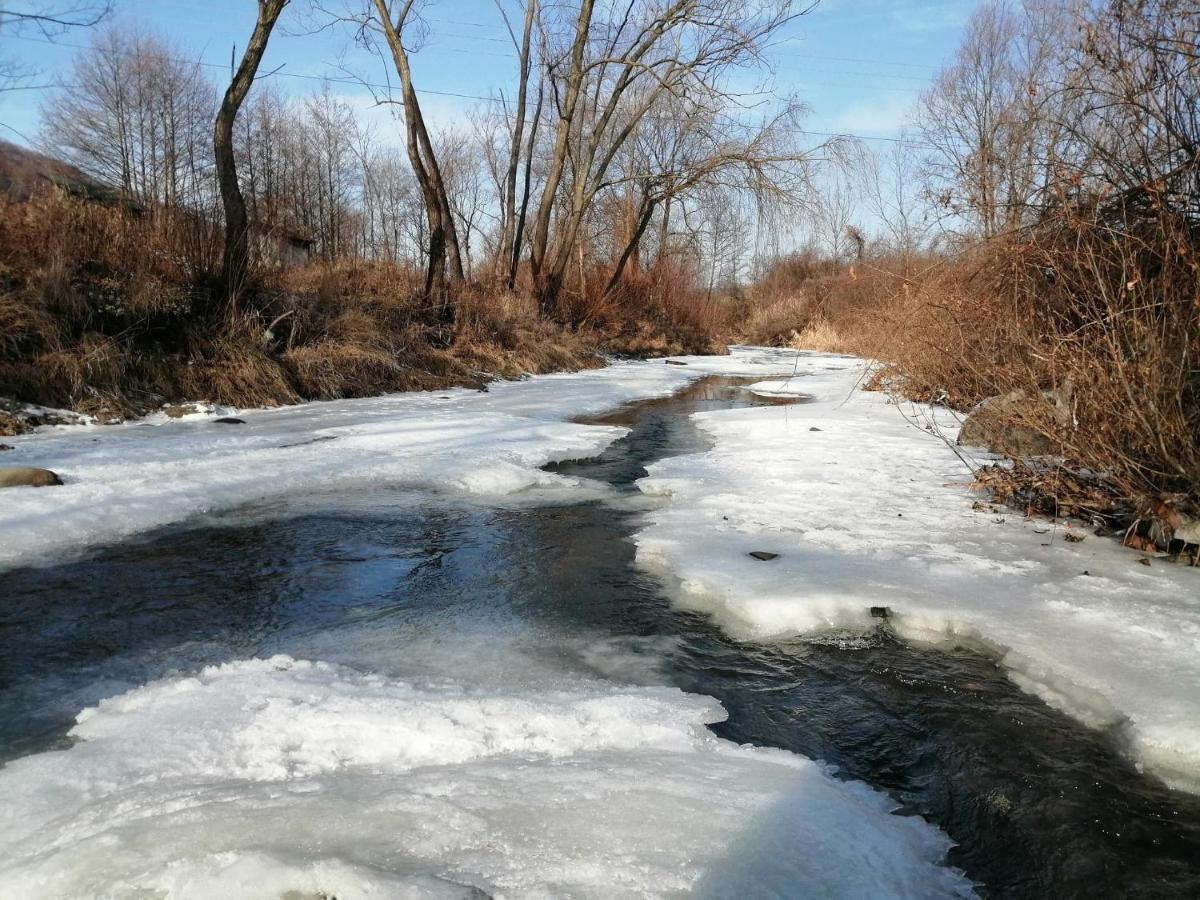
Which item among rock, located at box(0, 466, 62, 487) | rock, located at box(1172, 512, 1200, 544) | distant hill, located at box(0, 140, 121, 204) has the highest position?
distant hill, located at box(0, 140, 121, 204)

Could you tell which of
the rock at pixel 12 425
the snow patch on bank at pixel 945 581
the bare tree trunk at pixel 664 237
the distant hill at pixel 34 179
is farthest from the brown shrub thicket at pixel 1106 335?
the bare tree trunk at pixel 664 237

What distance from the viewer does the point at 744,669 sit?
2443 millimetres

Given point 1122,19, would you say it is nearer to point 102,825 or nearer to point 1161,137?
point 1161,137

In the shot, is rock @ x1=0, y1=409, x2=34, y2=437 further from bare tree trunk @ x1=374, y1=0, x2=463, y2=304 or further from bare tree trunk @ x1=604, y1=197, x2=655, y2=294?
bare tree trunk @ x1=604, y1=197, x2=655, y2=294

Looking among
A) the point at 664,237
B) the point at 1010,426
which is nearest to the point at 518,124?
the point at 664,237

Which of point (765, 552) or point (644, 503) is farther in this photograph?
point (644, 503)

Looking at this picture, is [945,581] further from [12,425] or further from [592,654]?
[12,425]

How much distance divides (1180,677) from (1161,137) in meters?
2.48

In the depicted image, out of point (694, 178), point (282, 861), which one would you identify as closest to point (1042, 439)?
point (282, 861)

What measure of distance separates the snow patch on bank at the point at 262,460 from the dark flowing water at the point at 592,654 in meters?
0.36

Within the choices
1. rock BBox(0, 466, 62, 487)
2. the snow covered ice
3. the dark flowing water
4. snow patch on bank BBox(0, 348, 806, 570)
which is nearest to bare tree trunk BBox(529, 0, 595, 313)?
snow patch on bank BBox(0, 348, 806, 570)

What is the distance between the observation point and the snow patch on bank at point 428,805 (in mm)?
1378

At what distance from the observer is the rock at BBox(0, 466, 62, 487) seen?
4059 millimetres

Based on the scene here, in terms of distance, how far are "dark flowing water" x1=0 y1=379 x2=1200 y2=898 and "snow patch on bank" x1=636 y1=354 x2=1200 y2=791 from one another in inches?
5.0
